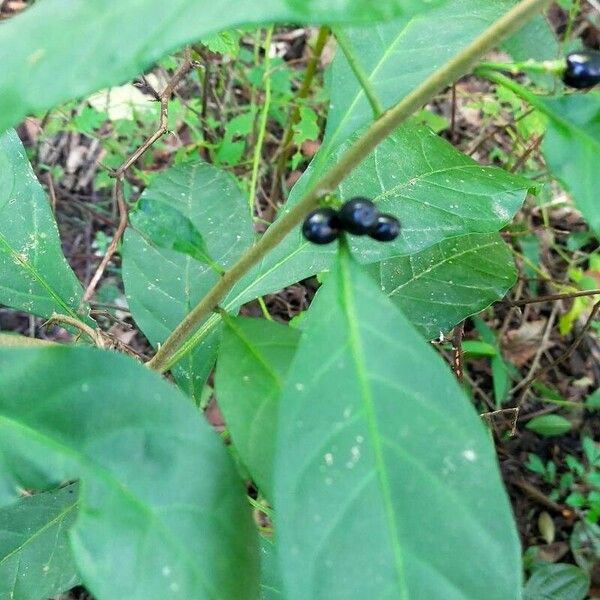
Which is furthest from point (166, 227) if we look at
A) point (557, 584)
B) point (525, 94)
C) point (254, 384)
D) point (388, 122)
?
point (557, 584)

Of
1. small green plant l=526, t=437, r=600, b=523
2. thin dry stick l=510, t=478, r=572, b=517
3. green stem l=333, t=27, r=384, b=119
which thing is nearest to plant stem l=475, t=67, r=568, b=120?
green stem l=333, t=27, r=384, b=119

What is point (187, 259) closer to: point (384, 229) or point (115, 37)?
point (384, 229)

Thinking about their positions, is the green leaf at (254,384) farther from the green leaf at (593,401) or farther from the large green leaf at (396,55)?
the green leaf at (593,401)

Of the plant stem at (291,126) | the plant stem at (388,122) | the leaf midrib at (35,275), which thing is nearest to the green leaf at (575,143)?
the plant stem at (388,122)

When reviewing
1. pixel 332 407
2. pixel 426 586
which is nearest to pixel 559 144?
pixel 332 407

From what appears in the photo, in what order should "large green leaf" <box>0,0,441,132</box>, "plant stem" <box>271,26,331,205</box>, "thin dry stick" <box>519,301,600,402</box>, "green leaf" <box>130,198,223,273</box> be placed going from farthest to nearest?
"plant stem" <box>271,26,331,205</box>, "thin dry stick" <box>519,301,600,402</box>, "green leaf" <box>130,198,223,273</box>, "large green leaf" <box>0,0,441,132</box>

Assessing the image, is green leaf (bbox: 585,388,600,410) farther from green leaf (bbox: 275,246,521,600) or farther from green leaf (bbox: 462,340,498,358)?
green leaf (bbox: 275,246,521,600)
